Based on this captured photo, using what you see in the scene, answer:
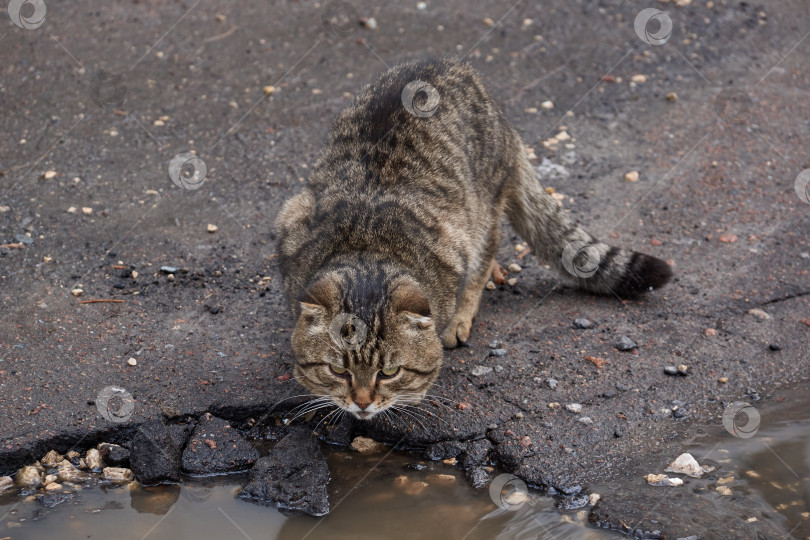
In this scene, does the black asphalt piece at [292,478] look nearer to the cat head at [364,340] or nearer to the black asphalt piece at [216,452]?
the black asphalt piece at [216,452]

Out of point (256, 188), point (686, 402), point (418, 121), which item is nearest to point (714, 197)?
point (686, 402)

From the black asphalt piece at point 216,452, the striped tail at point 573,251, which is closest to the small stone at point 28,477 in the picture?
the black asphalt piece at point 216,452

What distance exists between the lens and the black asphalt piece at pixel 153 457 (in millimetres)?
4137

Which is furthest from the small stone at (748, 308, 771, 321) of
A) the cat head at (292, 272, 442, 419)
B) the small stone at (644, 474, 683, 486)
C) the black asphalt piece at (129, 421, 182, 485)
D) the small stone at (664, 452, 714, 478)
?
the black asphalt piece at (129, 421, 182, 485)

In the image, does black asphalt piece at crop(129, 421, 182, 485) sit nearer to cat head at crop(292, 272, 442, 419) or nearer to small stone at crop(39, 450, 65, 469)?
small stone at crop(39, 450, 65, 469)

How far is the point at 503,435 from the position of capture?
437cm

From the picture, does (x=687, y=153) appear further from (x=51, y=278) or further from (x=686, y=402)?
(x=51, y=278)

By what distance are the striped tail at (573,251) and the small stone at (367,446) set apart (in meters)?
1.76

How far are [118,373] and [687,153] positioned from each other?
452 cm

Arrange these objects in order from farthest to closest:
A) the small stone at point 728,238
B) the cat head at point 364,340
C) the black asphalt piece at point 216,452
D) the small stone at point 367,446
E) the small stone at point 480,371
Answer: the small stone at point 728,238 → the small stone at point 480,371 → the small stone at point 367,446 → the black asphalt piece at point 216,452 → the cat head at point 364,340

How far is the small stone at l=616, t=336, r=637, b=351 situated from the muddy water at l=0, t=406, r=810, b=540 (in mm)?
802

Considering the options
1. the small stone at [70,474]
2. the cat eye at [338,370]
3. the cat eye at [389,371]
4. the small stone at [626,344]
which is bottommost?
the small stone at [626,344]

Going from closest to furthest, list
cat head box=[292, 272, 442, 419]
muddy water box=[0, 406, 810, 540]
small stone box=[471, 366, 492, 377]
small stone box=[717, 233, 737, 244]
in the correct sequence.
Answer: muddy water box=[0, 406, 810, 540] < cat head box=[292, 272, 442, 419] < small stone box=[471, 366, 492, 377] < small stone box=[717, 233, 737, 244]

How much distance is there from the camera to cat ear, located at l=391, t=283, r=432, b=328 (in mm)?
4008
